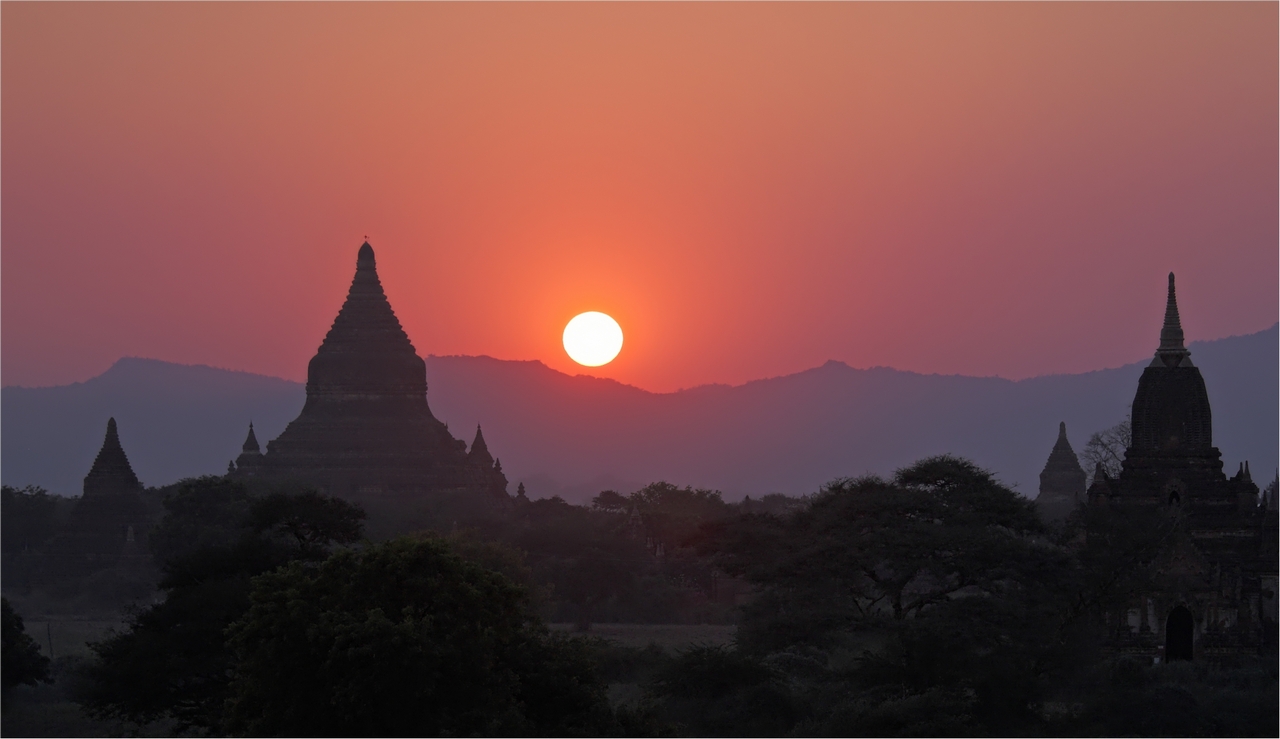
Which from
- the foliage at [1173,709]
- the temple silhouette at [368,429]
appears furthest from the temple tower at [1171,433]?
the temple silhouette at [368,429]

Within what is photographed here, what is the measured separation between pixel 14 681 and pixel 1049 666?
1788 centimetres

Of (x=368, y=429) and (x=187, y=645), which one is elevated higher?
(x=368, y=429)

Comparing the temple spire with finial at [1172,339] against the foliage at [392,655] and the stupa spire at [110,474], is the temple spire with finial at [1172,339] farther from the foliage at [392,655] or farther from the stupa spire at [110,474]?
the stupa spire at [110,474]

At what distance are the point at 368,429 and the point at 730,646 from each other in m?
44.0

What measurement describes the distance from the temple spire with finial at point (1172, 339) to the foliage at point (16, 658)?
934 inches

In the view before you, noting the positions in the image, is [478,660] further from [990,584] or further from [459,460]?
[459,460]

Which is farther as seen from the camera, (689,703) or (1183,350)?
(1183,350)

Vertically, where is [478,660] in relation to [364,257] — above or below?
below

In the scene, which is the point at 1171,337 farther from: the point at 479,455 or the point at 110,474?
the point at 479,455

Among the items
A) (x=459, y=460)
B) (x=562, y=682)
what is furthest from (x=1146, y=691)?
(x=459, y=460)

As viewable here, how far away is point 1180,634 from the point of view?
37375mm

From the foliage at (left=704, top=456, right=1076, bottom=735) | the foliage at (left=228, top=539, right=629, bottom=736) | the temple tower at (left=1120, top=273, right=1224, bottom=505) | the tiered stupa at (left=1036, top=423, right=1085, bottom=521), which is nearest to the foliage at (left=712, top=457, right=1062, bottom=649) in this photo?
the foliage at (left=704, top=456, right=1076, bottom=735)

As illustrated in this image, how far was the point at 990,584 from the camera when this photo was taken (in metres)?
34.1

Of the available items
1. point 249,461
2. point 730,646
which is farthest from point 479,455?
point 730,646
